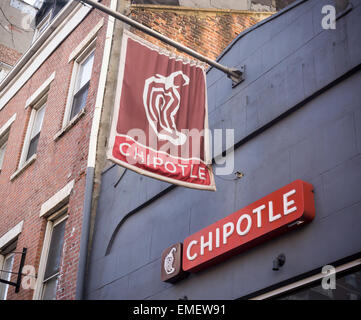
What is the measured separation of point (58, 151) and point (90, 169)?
188 centimetres

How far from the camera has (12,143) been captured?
571 inches

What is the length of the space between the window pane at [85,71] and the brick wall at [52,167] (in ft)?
0.95

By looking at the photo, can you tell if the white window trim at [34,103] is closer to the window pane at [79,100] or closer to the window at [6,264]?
the window pane at [79,100]

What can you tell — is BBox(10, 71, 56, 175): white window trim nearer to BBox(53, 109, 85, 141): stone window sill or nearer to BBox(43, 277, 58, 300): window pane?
BBox(53, 109, 85, 141): stone window sill

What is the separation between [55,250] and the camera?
10.8m

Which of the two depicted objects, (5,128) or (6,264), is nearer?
(6,264)

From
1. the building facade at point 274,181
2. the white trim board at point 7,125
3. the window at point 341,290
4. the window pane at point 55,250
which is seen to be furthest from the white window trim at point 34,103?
the window at point 341,290

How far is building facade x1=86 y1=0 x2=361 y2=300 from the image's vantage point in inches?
221

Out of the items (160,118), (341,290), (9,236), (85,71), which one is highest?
(85,71)

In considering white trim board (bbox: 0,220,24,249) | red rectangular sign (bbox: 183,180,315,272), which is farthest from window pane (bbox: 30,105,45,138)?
red rectangular sign (bbox: 183,180,315,272)

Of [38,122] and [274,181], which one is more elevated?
[38,122]

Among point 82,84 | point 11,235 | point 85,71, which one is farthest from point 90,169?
point 85,71

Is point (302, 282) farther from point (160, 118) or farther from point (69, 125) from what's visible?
point (69, 125)
